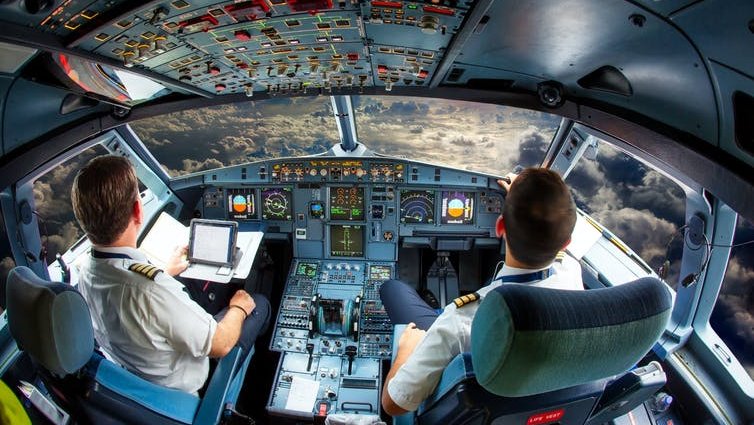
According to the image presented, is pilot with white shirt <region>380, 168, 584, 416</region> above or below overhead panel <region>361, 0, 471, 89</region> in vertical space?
below

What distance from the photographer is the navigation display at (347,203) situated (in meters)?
4.07

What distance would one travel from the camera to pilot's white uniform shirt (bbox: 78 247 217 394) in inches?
59.0

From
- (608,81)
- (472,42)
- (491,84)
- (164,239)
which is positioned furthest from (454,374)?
(164,239)

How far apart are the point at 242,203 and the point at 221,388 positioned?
8.50 feet

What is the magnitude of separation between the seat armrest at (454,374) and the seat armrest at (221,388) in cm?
98

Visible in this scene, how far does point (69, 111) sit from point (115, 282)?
5.72 feet

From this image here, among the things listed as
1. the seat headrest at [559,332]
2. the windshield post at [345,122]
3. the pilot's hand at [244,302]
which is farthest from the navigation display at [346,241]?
the seat headrest at [559,332]

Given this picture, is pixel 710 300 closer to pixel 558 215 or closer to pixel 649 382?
pixel 649 382

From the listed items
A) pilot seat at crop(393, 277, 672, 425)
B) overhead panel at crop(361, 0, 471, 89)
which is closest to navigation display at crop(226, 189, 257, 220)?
overhead panel at crop(361, 0, 471, 89)

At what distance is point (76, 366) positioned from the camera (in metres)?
1.29

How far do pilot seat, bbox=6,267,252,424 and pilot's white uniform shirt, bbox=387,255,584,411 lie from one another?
858 millimetres

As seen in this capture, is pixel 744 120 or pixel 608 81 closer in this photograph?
pixel 744 120

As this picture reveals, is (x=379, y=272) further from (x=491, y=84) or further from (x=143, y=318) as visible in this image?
(x=143, y=318)

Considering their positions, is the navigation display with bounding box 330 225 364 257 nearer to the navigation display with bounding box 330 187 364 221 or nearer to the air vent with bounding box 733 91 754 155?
the navigation display with bounding box 330 187 364 221
